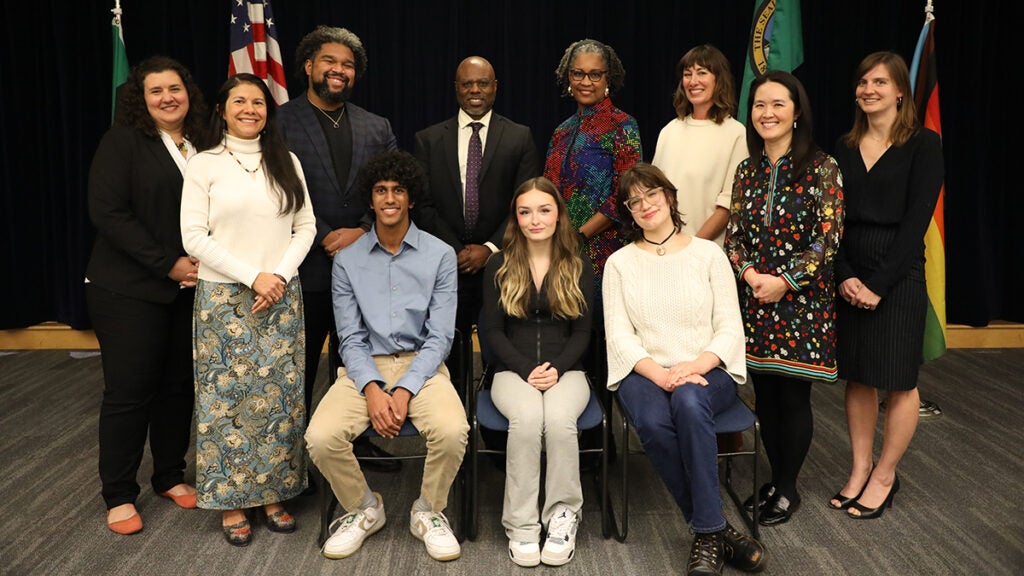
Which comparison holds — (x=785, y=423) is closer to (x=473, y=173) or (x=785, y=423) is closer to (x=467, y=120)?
(x=473, y=173)

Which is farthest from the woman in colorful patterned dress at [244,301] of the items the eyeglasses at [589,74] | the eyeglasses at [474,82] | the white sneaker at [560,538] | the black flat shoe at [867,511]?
the black flat shoe at [867,511]

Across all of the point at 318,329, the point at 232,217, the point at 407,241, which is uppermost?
the point at 232,217

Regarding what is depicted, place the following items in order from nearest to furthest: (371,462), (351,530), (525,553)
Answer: (525,553) < (351,530) < (371,462)

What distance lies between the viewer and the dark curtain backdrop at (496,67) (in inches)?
217

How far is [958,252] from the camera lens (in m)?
5.73

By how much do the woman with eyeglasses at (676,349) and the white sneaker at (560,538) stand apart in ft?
1.18

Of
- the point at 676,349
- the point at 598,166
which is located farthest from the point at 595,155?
the point at 676,349

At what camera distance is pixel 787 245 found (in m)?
2.86

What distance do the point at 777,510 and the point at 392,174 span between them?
1903 millimetres

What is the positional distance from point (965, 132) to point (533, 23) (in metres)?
3.07

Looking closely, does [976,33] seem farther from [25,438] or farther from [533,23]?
[25,438]

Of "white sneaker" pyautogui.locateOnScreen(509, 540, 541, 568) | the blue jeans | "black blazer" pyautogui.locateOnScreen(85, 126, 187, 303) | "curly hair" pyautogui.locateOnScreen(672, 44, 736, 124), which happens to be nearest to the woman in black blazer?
"black blazer" pyautogui.locateOnScreen(85, 126, 187, 303)

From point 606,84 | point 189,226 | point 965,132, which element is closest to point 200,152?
point 189,226

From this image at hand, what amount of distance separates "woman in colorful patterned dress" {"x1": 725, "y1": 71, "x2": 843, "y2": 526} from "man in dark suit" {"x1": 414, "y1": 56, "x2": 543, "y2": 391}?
0.94m
